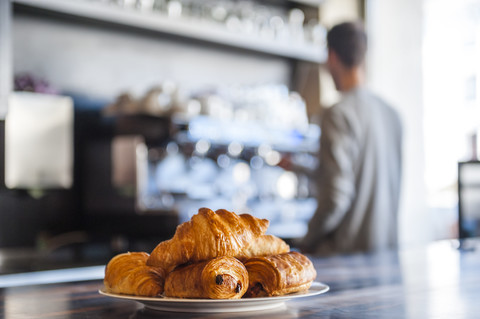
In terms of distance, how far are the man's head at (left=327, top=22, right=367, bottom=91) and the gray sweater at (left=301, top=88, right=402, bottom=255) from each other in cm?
11

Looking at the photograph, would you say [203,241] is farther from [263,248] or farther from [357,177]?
[357,177]

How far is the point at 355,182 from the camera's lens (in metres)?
2.20

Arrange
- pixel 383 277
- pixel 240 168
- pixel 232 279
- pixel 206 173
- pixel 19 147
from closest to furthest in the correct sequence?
pixel 232 279, pixel 383 277, pixel 19 147, pixel 206 173, pixel 240 168

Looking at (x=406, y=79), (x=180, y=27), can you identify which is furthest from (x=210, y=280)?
(x=406, y=79)

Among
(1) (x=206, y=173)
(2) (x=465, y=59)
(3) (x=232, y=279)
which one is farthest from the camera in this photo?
(2) (x=465, y=59)

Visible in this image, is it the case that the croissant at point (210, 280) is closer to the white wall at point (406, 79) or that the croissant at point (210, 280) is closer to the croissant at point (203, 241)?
the croissant at point (203, 241)

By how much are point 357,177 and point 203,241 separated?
154 centimetres

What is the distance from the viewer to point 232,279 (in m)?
0.71

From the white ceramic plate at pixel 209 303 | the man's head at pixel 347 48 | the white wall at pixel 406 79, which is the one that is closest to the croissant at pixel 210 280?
the white ceramic plate at pixel 209 303

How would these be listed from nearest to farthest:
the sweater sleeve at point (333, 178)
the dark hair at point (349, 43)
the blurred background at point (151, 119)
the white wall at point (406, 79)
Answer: the sweater sleeve at point (333, 178) → the dark hair at point (349, 43) → the blurred background at point (151, 119) → the white wall at point (406, 79)

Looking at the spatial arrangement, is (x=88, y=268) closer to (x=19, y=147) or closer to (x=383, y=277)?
(x=19, y=147)

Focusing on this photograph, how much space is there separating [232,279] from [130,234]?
2.27 meters

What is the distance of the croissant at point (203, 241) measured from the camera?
2.41ft

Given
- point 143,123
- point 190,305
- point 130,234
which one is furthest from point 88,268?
point 190,305
